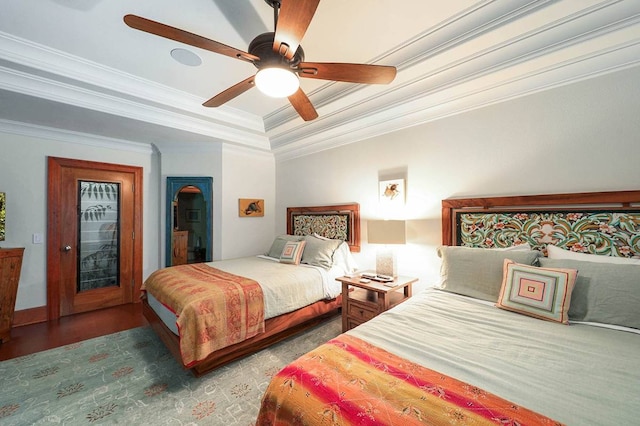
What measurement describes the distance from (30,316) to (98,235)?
1.17m

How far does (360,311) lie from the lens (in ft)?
8.38

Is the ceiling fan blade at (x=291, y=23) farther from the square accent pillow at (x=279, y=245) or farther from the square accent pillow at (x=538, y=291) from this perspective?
the square accent pillow at (x=279, y=245)

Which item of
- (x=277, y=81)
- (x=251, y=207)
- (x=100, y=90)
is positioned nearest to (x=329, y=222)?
(x=251, y=207)

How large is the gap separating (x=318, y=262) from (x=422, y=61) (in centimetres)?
237

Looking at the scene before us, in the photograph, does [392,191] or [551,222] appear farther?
[392,191]

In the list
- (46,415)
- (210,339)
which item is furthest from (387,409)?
(46,415)

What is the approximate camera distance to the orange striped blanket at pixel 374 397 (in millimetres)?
812

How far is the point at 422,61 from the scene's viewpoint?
2080 millimetres

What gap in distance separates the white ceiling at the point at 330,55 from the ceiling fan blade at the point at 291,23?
0.54 metres

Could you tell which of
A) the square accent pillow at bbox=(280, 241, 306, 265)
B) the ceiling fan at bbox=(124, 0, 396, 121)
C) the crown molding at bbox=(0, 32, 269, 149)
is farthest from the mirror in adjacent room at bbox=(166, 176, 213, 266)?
the ceiling fan at bbox=(124, 0, 396, 121)

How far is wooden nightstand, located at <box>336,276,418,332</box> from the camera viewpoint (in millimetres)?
2395

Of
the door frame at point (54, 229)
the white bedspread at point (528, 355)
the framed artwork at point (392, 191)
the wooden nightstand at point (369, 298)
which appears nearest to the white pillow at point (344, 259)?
the wooden nightstand at point (369, 298)

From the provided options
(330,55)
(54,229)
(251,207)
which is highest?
(330,55)

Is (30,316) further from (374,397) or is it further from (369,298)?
(374,397)
